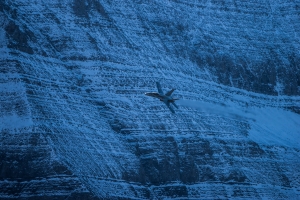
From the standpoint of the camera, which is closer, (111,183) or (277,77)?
(111,183)

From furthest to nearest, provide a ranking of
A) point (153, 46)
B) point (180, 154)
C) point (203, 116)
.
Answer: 1. point (153, 46)
2. point (203, 116)
3. point (180, 154)

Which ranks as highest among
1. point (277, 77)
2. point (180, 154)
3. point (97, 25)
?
point (277, 77)

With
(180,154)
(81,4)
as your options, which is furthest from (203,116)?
(81,4)

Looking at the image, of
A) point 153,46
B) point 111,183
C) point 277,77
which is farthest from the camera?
point 277,77

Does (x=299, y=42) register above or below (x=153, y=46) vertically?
above

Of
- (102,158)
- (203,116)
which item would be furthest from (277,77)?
(102,158)

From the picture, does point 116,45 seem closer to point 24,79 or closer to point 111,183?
point 24,79
